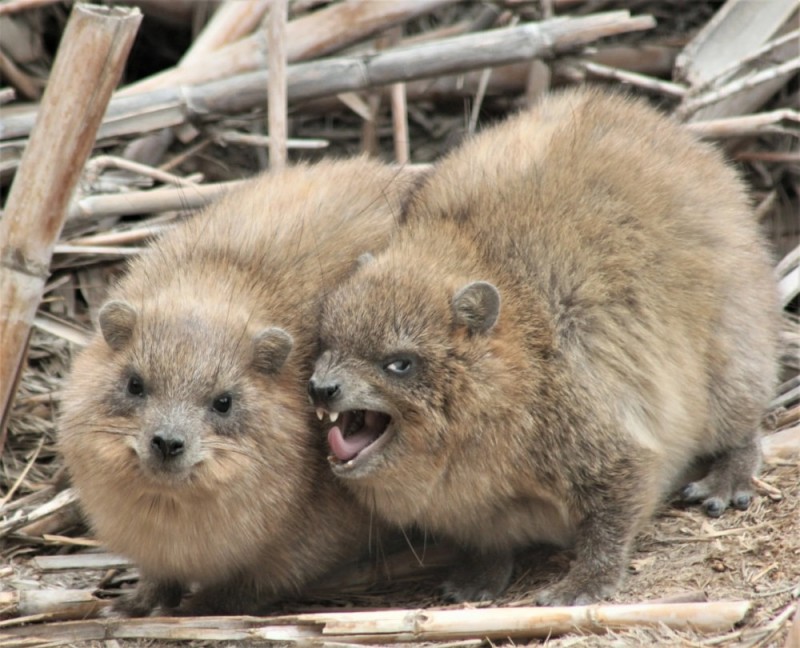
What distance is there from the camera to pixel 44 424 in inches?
291

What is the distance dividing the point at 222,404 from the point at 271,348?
1.15 ft

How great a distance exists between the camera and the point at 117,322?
6043mm

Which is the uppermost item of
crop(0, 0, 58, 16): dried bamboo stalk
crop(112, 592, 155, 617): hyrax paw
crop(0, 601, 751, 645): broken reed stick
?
crop(0, 0, 58, 16): dried bamboo stalk

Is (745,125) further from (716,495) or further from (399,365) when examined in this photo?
(399,365)

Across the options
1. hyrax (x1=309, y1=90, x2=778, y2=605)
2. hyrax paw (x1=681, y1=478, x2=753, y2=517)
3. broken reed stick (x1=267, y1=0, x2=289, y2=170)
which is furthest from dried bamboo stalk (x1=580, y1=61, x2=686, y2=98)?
hyrax paw (x1=681, y1=478, x2=753, y2=517)

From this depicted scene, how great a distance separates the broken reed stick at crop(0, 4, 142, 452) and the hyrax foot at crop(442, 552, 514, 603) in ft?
7.98

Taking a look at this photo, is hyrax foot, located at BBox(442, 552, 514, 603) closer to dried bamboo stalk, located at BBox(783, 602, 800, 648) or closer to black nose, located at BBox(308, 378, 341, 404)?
black nose, located at BBox(308, 378, 341, 404)

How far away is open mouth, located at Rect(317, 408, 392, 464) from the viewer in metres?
5.79

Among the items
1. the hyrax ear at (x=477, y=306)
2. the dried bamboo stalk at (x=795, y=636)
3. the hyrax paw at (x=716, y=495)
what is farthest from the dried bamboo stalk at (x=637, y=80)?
the dried bamboo stalk at (x=795, y=636)

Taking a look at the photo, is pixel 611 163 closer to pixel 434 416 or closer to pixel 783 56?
pixel 434 416

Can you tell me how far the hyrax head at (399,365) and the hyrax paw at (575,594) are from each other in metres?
0.81

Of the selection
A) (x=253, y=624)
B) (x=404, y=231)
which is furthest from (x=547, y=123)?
(x=253, y=624)

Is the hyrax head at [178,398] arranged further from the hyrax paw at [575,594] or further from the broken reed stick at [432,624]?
the hyrax paw at [575,594]

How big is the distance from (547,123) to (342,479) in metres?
2.20
